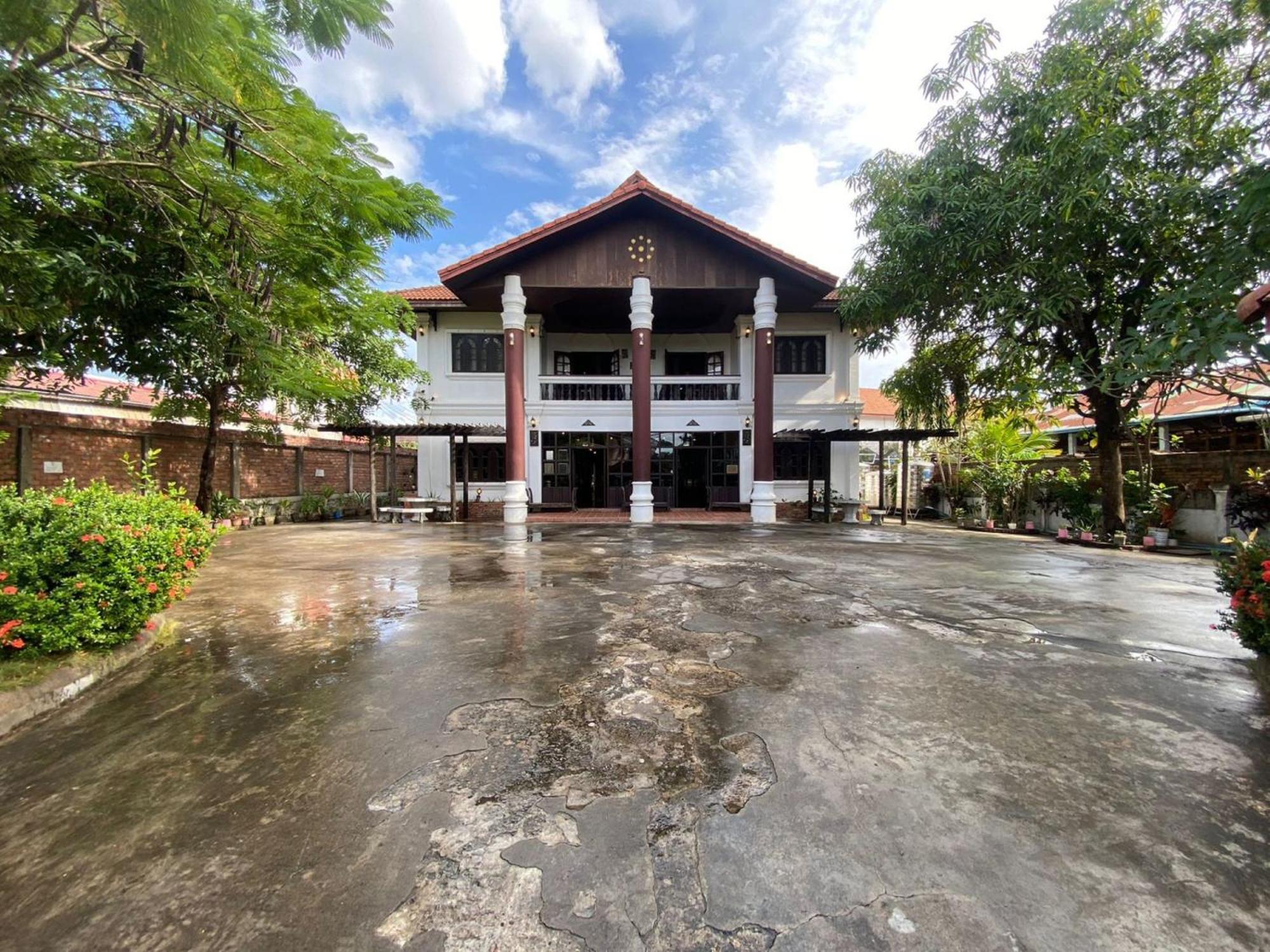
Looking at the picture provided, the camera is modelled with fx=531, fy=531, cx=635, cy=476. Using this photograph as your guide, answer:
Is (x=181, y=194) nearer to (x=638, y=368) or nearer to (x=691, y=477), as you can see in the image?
(x=638, y=368)

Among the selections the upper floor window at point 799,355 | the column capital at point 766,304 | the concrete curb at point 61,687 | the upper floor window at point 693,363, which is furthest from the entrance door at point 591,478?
the concrete curb at point 61,687

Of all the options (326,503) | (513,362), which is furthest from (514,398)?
(326,503)

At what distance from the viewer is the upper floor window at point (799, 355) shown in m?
15.9

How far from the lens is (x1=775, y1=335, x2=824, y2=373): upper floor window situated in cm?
1589

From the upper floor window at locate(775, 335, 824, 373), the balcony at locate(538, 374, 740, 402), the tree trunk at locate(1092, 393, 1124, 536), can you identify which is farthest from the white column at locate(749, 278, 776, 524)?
the tree trunk at locate(1092, 393, 1124, 536)

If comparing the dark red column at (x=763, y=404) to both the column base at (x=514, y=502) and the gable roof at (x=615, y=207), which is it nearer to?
the gable roof at (x=615, y=207)

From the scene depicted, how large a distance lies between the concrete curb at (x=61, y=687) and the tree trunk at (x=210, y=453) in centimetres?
868

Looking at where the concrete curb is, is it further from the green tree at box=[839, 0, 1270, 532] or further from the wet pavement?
the green tree at box=[839, 0, 1270, 532]

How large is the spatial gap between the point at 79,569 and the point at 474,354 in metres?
13.4

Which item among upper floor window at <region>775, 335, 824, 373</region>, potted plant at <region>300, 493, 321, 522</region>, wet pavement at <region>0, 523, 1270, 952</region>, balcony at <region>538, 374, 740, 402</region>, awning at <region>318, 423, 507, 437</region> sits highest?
upper floor window at <region>775, 335, 824, 373</region>

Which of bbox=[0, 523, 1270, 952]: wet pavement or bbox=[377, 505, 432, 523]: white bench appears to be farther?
bbox=[377, 505, 432, 523]: white bench

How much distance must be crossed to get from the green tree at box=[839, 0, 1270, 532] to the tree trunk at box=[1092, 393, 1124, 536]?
0.03 m

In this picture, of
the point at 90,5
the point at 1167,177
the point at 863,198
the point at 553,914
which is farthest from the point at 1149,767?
the point at 863,198

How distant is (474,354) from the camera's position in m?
16.0
